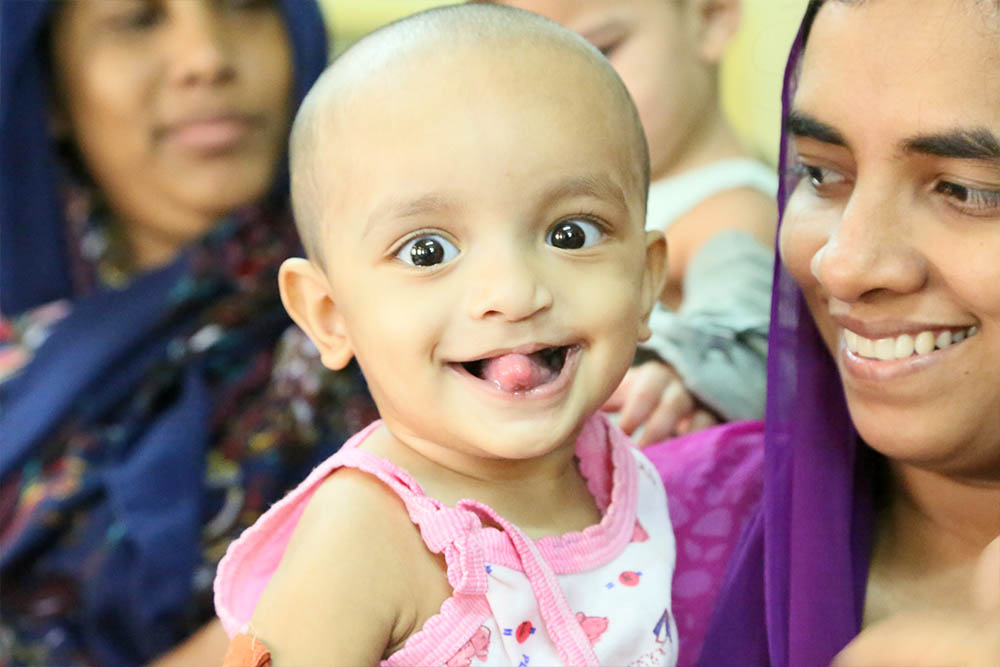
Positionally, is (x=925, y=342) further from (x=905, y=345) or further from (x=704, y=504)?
(x=704, y=504)

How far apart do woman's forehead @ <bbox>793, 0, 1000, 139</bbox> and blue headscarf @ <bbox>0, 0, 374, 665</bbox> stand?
3.32 feet

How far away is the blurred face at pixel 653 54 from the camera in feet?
6.87

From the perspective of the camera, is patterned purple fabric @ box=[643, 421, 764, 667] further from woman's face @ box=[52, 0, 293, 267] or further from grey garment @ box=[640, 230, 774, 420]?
woman's face @ box=[52, 0, 293, 267]

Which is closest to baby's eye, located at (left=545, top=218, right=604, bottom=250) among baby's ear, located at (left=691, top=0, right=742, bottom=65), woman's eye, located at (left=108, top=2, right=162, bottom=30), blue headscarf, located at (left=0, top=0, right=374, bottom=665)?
blue headscarf, located at (left=0, top=0, right=374, bottom=665)

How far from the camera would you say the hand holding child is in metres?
1.70

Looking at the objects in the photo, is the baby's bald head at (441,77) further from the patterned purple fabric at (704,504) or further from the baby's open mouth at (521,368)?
the patterned purple fabric at (704,504)

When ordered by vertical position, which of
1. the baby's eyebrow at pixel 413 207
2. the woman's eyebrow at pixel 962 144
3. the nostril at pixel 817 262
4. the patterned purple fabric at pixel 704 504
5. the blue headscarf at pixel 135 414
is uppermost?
the woman's eyebrow at pixel 962 144

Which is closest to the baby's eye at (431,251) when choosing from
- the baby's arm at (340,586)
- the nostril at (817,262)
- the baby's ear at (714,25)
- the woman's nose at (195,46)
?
the baby's arm at (340,586)

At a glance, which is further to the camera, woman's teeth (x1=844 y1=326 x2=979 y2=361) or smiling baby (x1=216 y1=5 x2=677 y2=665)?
woman's teeth (x1=844 y1=326 x2=979 y2=361)

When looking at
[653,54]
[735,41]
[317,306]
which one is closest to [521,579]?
[317,306]

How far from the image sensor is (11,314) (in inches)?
82.4

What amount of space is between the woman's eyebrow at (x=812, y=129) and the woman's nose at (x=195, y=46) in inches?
40.8

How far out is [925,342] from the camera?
1.22 metres

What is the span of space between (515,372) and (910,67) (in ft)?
1.50
